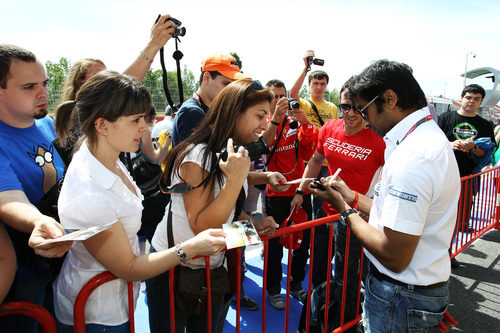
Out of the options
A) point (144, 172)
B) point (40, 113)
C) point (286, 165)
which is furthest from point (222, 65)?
point (286, 165)

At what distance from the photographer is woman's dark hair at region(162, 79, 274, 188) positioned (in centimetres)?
171

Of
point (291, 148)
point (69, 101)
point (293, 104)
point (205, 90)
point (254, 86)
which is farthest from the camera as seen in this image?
point (291, 148)

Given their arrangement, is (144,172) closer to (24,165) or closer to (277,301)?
(24,165)

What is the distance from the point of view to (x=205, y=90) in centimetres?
266

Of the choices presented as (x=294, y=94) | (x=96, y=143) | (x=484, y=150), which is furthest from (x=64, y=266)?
(x=484, y=150)

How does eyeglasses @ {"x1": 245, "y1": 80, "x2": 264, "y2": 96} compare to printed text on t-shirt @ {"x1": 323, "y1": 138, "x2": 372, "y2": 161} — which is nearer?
eyeglasses @ {"x1": 245, "y1": 80, "x2": 264, "y2": 96}

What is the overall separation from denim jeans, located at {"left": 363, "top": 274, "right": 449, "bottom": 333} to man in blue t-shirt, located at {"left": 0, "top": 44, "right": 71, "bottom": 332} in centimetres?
158

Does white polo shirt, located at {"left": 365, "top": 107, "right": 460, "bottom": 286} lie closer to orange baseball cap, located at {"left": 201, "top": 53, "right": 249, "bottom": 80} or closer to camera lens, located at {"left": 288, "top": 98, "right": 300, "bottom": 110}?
orange baseball cap, located at {"left": 201, "top": 53, "right": 249, "bottom": 80}

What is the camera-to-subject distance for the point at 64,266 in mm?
1578

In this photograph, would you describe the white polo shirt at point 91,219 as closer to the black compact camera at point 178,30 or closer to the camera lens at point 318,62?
the black compact camera at point 178,30

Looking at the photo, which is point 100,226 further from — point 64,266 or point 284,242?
point 284,242

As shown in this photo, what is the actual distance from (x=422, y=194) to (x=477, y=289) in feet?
11.6

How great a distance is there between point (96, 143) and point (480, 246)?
5990 mm

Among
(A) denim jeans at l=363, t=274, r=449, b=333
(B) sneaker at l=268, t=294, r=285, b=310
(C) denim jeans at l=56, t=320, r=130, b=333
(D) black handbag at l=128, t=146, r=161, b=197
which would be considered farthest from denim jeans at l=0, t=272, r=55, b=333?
(B) sneaker at l=268, t=294, r=285, b=310
